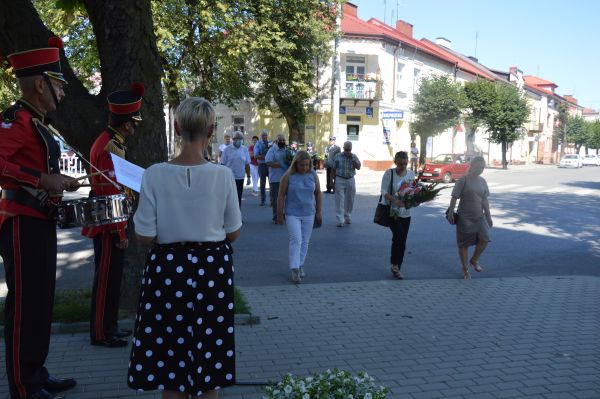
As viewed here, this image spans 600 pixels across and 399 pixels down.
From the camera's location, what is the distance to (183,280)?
294cm

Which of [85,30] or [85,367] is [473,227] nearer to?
[85,367]

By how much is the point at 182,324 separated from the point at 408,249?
26.2ft

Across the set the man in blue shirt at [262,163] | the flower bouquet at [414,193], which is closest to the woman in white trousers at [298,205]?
the flower bouquet at [414,193]

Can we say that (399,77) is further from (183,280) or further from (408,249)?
(183,280)

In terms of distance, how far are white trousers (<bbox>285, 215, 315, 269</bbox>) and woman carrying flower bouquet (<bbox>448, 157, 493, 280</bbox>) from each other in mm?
2253

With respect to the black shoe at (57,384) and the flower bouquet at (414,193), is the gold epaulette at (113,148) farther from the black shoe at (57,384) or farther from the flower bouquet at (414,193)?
the flower bouquet at (414,193)

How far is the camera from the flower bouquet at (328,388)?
2766mm

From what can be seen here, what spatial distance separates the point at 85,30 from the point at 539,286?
18034 mm

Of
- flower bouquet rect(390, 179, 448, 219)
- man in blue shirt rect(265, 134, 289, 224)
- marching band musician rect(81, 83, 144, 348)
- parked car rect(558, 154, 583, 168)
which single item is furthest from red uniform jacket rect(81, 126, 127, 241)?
parked car rect(558, 154, 583, 168)

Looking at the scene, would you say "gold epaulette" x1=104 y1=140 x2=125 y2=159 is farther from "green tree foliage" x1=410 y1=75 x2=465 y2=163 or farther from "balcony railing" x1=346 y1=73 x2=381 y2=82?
"green tree foliage" x1=410 y1=75 x2=465 y2=163

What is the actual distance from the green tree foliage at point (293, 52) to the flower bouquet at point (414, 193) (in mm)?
19558

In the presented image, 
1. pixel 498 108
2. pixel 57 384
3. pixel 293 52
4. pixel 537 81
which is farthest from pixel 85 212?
pixel 537 81

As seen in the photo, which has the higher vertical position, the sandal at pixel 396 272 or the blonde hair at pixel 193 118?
the blonde hair at pixel 193 118

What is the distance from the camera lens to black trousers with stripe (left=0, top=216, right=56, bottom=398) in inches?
135
